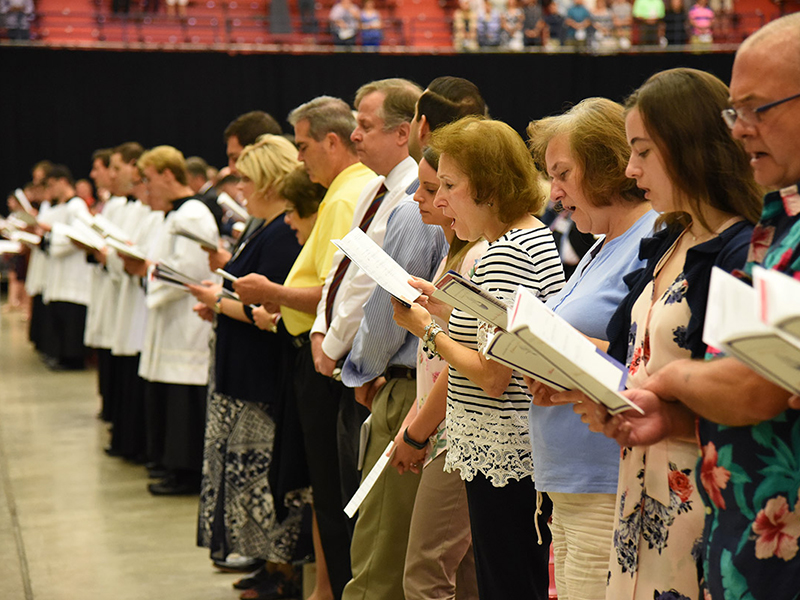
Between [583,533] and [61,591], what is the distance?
8.85 feet

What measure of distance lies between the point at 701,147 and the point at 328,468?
77.4 inches

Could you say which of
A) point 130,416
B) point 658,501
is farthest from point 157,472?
point 658,501

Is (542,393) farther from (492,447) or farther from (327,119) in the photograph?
(327,119)

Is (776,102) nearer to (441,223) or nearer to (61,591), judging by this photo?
(441,223)

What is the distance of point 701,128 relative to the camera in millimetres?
1499

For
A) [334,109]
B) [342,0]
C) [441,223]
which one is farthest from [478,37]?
[441,223]

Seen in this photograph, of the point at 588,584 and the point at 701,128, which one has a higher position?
the point at 701,128

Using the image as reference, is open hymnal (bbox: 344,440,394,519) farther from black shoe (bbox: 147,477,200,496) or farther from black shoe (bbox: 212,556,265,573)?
black shoe (bbox: 147,477,200,496)

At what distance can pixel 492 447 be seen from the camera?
6.82ft

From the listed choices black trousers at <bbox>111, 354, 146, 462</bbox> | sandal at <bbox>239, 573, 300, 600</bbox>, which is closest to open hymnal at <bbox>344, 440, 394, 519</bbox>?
sandal at <bbox>239, 573, 300, 600</bbox>

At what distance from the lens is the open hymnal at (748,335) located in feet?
3.26

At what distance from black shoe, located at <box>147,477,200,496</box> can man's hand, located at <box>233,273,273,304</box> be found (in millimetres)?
2289

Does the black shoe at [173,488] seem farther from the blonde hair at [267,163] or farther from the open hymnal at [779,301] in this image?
the open hymnal at [779,301]

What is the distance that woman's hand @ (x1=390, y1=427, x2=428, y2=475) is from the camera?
7.82 feet
